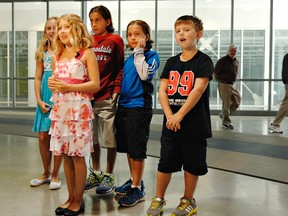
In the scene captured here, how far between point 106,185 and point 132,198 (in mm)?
399

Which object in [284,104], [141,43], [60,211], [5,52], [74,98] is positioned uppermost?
[5,52]

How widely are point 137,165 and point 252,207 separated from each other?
0.94m

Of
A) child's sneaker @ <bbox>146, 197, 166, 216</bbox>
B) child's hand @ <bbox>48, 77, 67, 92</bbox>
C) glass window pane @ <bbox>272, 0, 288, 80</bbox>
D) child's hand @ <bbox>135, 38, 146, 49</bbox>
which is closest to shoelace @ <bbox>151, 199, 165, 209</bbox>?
child's sneaker @ <bbox>146, 197, 166, 216</bbox>

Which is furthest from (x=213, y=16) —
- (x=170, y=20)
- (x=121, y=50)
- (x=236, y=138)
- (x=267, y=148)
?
(x=121, y=50)

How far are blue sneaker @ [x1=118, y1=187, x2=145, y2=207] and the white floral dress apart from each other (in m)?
0.51

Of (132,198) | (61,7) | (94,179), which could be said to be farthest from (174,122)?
(61,7)

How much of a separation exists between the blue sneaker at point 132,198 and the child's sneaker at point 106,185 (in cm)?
30

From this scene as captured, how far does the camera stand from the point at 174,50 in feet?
42.2

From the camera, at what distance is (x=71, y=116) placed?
285 cm

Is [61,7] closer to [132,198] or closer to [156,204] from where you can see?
[132,198]

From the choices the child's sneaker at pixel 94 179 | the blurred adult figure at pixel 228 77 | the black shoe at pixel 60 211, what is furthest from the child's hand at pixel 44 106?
the blurred adult figure at pixel 228 77

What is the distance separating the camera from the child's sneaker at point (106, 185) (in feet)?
11.4

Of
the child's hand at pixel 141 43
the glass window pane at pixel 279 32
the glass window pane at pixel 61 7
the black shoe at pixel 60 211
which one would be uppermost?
the glass window pane at pixel 61 7

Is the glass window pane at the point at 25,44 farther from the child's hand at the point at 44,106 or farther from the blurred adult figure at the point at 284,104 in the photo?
the child's hand at the point at 44,106
